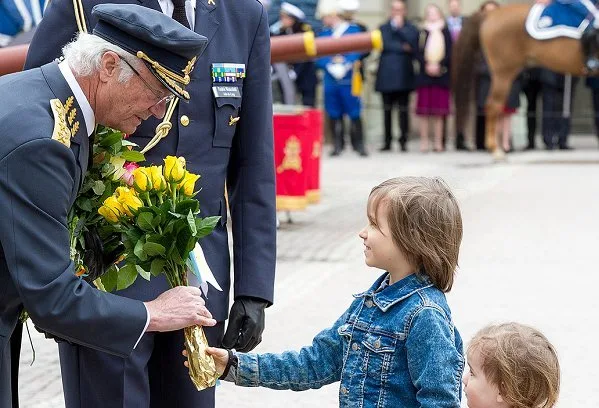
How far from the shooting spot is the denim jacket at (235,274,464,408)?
10.1 feet

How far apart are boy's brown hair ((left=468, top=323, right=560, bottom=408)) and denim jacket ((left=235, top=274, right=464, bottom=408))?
0.11m

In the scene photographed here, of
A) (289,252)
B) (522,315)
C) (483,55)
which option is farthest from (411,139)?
(522,315)

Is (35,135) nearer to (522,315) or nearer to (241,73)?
(241,73)

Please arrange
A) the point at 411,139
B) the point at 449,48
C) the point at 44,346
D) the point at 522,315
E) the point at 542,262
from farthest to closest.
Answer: the point at 411,139, the point at 449,48, the point at 542,262, the point at 522,315, the point at 44,346

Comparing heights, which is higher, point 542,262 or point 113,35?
point 113,35

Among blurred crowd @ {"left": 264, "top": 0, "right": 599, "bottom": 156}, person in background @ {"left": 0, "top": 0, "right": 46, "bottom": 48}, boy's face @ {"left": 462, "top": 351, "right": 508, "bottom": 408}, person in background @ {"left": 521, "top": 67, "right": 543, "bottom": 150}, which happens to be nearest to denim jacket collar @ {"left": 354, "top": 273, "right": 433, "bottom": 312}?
boy's face @ {"left": 462, "top": 351, "right": 508, "bottom": 408}

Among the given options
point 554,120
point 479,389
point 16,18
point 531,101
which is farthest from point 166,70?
point 531,101

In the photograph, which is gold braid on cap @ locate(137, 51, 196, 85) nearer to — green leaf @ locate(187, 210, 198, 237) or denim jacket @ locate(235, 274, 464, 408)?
green leaf @ locate(187, 210, 198, 237)

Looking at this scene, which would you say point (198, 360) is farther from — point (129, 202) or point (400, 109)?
point (400, 109)

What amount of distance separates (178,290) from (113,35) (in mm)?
601

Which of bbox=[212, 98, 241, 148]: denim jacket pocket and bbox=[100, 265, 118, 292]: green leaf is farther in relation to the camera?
bbox=[212, 98, 241, 148]: denim jacket pocket

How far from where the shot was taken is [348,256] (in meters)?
9.40

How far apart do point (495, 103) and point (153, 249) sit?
47.6 feet

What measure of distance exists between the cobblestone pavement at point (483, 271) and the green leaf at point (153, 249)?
1215mm
